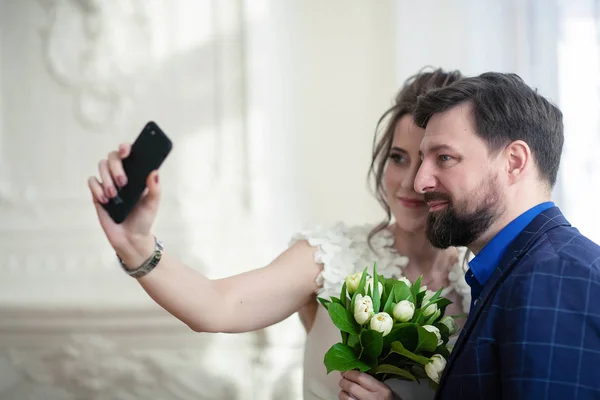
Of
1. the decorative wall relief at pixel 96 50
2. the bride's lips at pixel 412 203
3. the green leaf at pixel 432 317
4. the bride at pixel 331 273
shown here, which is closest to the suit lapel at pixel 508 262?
the green leaf at pixel 432 317

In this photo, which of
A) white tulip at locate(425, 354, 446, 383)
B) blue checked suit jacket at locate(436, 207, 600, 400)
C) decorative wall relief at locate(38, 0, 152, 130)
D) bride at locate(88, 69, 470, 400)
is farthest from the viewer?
decorative wall relief at locate(38, 0, 152, 130)

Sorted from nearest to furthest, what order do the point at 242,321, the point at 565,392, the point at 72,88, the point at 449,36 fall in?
the point at 565,392 → the point at 242,321 → the point at 449,36 → the point at 72,88

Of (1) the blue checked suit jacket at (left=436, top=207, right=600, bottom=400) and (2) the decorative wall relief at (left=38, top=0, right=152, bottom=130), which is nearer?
(1) the blue checked suit jacket at (left=436, top=207, right=600, bottom=400)

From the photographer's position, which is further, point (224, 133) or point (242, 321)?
point (224, 133)

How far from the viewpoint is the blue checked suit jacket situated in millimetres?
1023

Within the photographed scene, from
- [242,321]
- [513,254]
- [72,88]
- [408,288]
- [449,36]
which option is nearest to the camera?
[513,254]

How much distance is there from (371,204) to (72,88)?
1.13m

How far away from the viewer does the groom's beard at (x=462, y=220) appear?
130 centimetres

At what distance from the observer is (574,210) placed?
188 cm

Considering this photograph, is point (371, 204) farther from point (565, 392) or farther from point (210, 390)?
point (565, 392)

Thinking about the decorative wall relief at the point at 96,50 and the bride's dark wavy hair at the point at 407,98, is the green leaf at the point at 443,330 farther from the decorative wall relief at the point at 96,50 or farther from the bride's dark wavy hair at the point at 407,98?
the decorative wall relief at the point at 96,50

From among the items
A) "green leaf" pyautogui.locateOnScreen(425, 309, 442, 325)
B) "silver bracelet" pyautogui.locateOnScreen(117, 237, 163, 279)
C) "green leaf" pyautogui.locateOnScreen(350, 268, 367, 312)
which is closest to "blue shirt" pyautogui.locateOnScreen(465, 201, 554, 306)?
"green leaf" pyautogui.locateOnScreen(425, 309, 442, 325)

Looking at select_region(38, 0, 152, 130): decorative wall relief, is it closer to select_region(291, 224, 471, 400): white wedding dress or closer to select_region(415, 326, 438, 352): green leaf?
select_region(291, 224, 471, 400): white wedding dress

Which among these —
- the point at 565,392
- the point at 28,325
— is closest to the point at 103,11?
the point at 28,325
